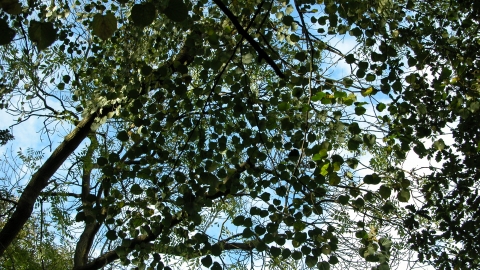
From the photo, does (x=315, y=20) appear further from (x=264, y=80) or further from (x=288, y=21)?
(x=264, y=80)

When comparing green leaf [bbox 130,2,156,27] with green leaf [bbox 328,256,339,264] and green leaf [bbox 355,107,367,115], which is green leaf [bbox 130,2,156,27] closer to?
green leaf [bbox 355,107,367,115]

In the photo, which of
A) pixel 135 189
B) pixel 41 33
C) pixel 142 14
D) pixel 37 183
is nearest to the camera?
pixel 41 33

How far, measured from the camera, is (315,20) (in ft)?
11.1

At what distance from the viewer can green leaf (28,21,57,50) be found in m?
0.80

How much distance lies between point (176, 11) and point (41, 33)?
0.96 ft

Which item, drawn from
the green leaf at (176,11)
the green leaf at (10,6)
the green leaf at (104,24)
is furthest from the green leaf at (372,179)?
the green leaf at (10,6)

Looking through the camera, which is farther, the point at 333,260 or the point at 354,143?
the point at 333,260

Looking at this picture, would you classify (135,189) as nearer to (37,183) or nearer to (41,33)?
(41,33)

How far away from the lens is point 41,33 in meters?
0.80

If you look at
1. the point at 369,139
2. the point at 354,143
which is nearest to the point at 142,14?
the point at 354,143

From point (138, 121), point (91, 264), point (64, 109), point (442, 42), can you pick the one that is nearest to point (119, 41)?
point (64, 109)

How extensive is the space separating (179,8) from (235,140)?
196cm

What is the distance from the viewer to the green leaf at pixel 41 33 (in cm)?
80

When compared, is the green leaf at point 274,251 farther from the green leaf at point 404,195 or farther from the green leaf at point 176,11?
the green leaf at point 176,11
